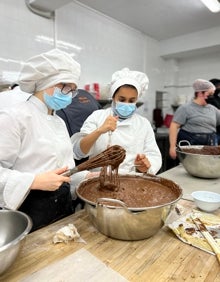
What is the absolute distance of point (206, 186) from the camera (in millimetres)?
1499

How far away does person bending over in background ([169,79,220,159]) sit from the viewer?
8.20 ft

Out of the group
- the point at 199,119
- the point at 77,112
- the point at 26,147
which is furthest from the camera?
the point at 199,119

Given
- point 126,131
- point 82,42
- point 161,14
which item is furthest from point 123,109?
point 161,14

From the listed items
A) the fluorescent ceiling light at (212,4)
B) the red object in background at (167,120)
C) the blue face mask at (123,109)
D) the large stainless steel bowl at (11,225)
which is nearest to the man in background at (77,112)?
the blue face mask at (123,109)

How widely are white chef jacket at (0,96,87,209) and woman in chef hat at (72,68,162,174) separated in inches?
14.2

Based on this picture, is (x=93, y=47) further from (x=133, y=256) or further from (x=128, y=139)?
(x=133, y=256)

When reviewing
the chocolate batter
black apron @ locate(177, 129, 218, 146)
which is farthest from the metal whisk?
black apron @ locate(177, 129, 218, 146)

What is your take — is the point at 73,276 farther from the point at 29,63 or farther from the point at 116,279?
the point at 29,63

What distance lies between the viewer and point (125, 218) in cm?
79

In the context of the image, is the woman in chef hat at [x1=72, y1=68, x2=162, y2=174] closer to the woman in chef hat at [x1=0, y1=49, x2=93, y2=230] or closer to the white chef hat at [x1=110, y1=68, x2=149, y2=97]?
the white chef hat at [x1=110, y1=68, x2=149, y2=97]

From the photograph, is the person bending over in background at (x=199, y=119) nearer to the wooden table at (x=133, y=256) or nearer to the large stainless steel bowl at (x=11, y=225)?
the wooden table at (x=133, y=256)

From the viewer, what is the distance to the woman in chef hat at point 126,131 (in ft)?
5.06

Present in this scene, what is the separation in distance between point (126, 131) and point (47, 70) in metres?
0.76

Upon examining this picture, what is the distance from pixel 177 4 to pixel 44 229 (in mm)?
3497
